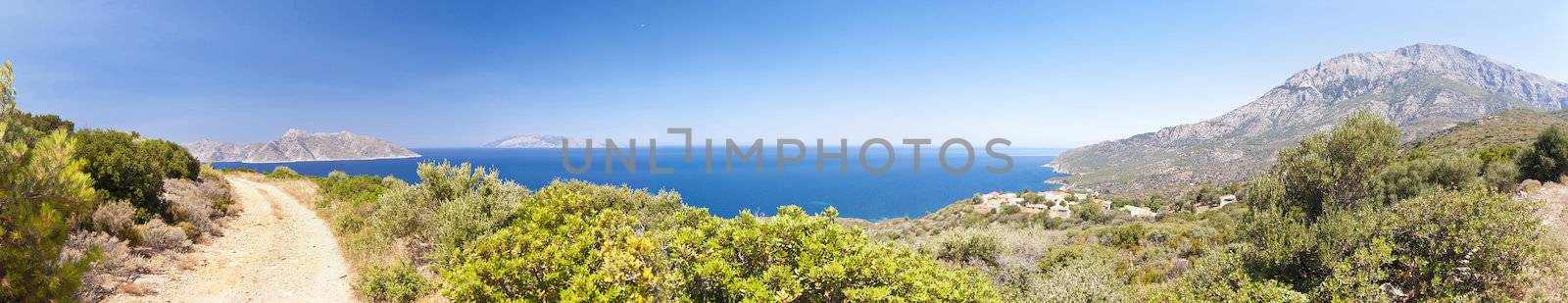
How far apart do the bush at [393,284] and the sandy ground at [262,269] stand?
2.08ft

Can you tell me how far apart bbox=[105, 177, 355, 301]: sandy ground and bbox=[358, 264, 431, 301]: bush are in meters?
0.63

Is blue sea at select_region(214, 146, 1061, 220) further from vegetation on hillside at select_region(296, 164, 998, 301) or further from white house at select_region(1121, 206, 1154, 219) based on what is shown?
vegetation on hillside at select_region(296, 164, 998, 301)

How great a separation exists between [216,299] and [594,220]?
926 cm

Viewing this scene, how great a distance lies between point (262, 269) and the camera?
1209cm

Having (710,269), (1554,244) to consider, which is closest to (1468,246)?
(1554,244)

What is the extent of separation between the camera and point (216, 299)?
974 centimetres

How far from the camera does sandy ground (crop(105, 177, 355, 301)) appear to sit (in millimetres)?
10102

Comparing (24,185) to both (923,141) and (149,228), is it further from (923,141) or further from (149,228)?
(923,141)

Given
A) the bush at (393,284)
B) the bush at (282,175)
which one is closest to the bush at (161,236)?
the bush at (393,284)

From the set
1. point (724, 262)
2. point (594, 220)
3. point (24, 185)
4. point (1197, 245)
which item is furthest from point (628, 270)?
point (1197, 245)

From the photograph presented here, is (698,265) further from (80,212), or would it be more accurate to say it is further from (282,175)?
(282,175)

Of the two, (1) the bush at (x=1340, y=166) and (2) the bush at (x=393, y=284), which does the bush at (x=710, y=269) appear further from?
(1) the bush at (x=1340, y=166)

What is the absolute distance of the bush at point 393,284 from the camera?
10.4 meters

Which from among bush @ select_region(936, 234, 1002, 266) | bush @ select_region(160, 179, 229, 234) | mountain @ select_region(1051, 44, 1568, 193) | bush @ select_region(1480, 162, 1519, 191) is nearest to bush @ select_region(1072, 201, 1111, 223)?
bush @ select_region(1480, 162, 1519, 191)
